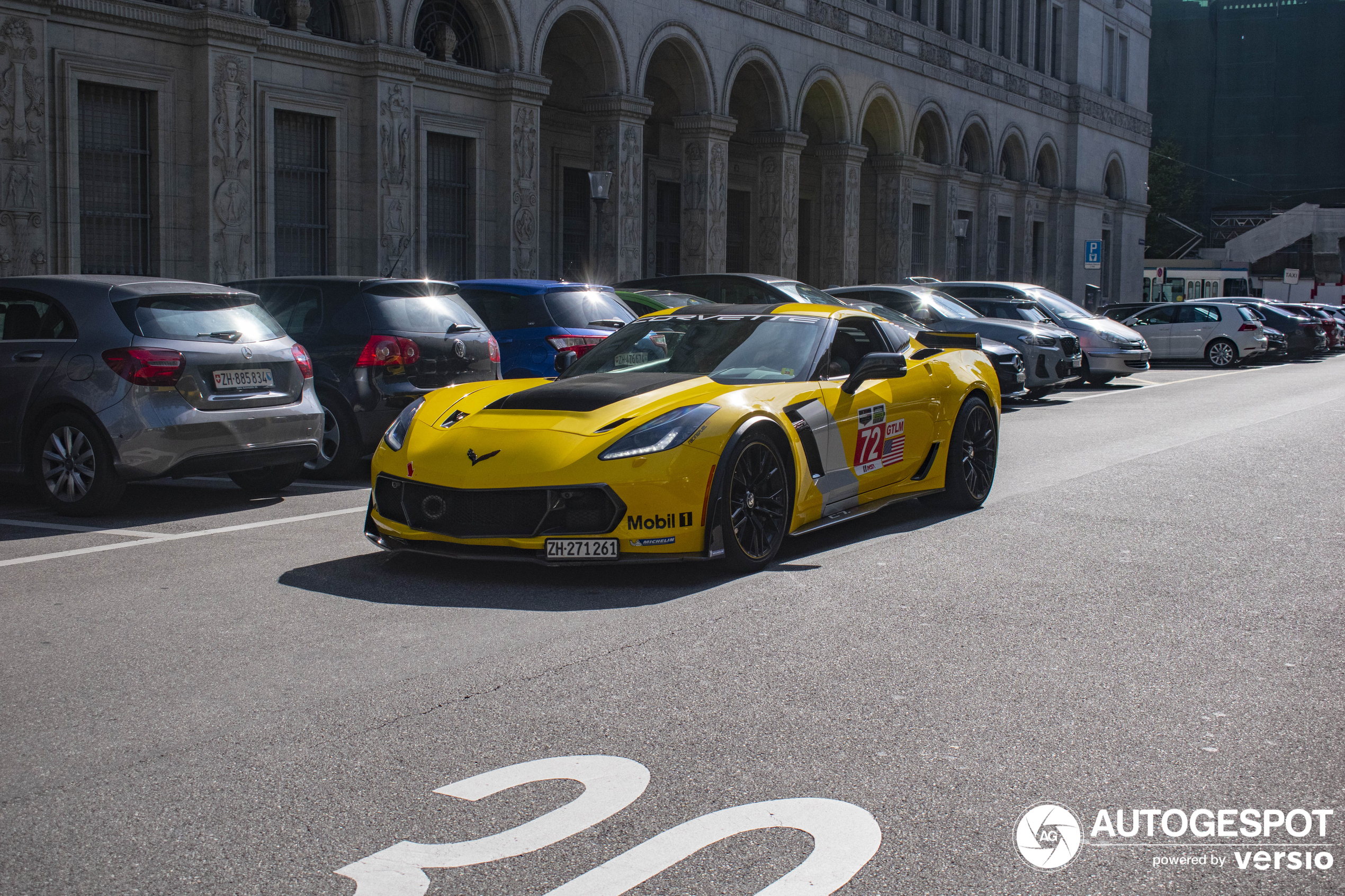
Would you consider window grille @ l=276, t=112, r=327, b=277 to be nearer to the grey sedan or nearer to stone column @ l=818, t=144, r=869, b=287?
the grey sedan

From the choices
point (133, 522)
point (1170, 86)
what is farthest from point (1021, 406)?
point (1170, 86)

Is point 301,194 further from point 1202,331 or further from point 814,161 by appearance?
point 814,161

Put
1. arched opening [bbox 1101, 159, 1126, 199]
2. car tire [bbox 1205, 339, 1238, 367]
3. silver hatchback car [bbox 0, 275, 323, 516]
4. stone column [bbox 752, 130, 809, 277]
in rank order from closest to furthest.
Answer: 1. silver hatchback car [bbox 0, 275, 323, 516]
2. car tire [bbox 1205, 339, 1238, 367]
3. stone column [bbox 752, 130, 809, 277]
4. arched opening [bbox 1101, 159, 1126, 199]

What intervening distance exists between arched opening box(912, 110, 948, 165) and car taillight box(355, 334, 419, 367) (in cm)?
3460

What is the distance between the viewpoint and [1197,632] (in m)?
5.73

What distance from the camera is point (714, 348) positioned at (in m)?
7.82

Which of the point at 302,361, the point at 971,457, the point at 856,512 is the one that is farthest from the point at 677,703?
the point at 302,361

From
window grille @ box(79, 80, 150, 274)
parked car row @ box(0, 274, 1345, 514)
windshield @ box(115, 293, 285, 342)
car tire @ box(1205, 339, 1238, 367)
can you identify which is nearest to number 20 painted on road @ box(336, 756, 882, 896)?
parked car row @ box(0, 274, 1345, 514)

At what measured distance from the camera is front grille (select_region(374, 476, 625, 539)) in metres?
6.38

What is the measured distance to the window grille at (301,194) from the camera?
2184cm

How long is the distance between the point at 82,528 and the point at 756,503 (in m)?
4.18

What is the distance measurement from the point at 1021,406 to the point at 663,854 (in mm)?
16093

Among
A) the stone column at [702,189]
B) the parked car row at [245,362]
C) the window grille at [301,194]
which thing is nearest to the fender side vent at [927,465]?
the parked car row at [245,362]

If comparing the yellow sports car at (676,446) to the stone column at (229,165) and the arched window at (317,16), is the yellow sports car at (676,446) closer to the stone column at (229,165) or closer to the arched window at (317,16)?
the stone column at (229,165)
